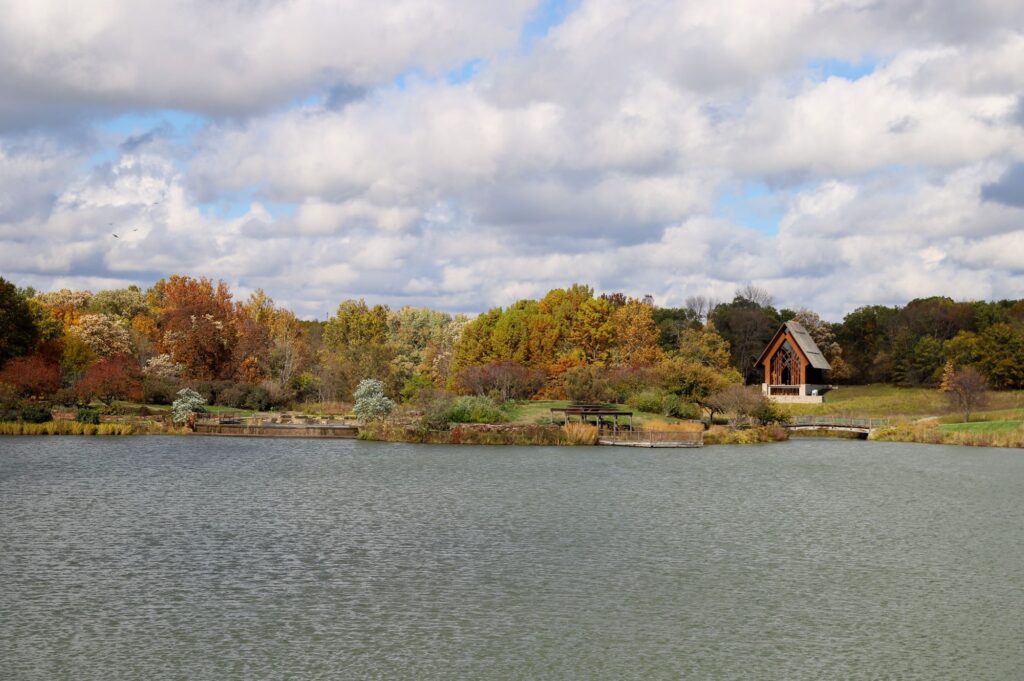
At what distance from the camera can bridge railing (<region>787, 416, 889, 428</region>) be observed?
7956 centimetres

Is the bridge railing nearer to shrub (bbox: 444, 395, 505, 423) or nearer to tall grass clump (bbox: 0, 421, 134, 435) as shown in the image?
shrub (bbox: 444, 395, 505, 423)

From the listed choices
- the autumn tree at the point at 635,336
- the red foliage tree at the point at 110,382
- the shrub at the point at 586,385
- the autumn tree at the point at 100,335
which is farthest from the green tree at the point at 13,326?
the autumn tree at the point at 635,336

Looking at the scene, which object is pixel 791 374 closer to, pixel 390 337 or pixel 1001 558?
pixel 390 337

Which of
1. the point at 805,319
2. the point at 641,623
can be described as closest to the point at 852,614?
the point at 641,623

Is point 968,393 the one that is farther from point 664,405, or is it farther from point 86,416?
point 86,416

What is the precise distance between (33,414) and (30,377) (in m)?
4.18

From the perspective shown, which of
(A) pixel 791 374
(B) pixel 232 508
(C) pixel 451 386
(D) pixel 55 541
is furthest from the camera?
(A) pixel 791 374

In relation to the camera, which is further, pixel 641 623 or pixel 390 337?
pixel 390 337

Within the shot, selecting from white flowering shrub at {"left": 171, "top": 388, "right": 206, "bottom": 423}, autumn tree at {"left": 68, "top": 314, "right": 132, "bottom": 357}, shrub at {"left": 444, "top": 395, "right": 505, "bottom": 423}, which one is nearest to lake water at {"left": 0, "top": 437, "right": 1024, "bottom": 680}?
shrub at {"left": 444, "top": 395, "right": 505, "bottom": 423}

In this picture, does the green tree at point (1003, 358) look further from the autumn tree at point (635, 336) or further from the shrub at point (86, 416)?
the shrub at point (86, 416)

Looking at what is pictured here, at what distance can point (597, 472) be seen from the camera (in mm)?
47594

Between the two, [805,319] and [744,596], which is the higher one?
[805,319]

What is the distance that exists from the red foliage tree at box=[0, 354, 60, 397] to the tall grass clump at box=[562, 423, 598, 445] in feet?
122

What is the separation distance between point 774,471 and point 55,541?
35.9 meters
